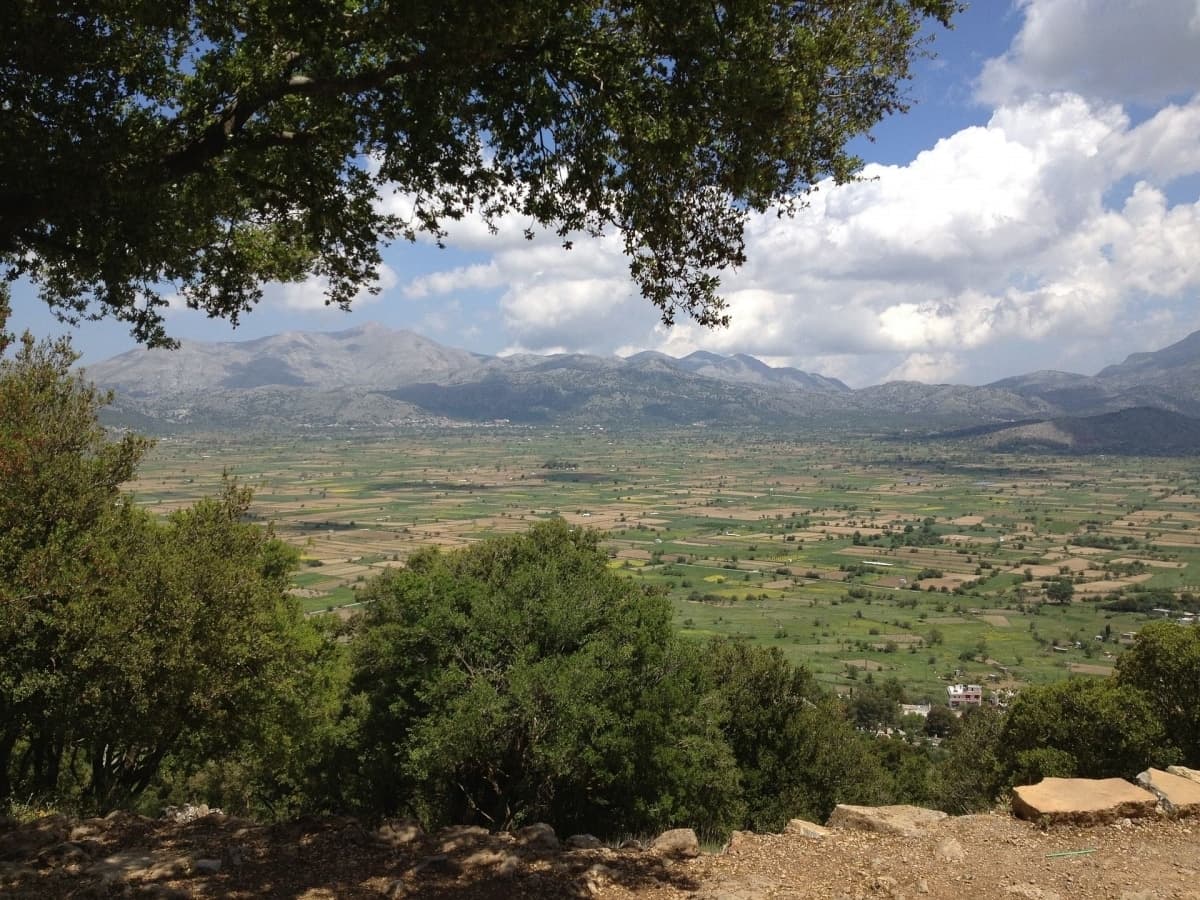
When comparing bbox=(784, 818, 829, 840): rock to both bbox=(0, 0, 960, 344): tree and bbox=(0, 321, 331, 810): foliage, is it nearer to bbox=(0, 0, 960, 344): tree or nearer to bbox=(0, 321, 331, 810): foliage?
bbox=(0, 0, 960, 344): tree

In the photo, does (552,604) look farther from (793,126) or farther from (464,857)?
(793,126)

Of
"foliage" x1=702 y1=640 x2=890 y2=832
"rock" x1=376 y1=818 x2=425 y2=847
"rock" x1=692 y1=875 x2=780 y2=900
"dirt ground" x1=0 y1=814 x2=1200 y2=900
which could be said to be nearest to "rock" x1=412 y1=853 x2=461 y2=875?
"dirt ground" x1=0 y1=814 x2=1200 y2=900

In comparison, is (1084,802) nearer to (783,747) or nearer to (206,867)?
(206,867)

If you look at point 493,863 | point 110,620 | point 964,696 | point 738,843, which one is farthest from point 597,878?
point 964,696

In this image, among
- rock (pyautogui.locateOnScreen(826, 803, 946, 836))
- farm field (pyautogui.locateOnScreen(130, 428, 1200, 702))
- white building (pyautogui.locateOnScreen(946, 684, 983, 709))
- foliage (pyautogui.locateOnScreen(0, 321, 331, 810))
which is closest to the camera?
rock (pyautogui.locateOnScreen(826, 803, 946, 836))

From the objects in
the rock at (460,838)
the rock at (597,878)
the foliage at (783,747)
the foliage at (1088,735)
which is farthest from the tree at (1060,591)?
the rock at (460,838)

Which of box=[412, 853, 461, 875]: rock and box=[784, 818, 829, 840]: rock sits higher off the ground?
box=[412, 853, 461, 875]: rock

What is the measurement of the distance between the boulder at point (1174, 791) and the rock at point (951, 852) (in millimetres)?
2896

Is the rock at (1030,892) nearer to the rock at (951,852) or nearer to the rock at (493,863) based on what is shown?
the rock at (951,852)

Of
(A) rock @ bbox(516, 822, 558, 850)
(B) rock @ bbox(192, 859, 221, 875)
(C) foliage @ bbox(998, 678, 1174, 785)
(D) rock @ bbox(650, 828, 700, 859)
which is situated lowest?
(C) foliage @ bbox(998, 678, 1174, 785)

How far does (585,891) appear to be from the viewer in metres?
7.09

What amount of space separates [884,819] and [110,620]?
38.7 feet

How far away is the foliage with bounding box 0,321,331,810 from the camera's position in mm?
11508

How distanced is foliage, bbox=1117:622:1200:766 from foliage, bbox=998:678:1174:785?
0.40 m
